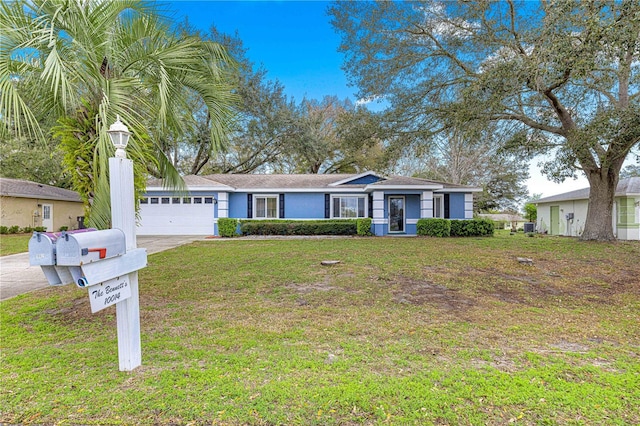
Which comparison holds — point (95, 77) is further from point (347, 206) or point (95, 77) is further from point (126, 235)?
point (347, 206)

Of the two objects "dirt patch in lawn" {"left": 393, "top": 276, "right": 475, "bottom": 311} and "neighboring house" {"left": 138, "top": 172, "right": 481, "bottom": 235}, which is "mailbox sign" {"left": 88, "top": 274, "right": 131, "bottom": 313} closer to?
"dirt patch in lawn" {"left": 393, "top": 276, "right": 475, "bottom": 311}

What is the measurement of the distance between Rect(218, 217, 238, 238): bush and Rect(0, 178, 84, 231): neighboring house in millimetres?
11488

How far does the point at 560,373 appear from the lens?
9.02 ft

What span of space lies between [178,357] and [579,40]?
9.95m

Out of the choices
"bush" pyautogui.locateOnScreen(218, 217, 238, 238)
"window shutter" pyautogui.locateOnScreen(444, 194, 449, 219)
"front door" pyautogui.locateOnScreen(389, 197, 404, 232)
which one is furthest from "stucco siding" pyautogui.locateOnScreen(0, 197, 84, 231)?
"window shutter" pyautogui.locateOnScreen(444, 194, 449, 219)

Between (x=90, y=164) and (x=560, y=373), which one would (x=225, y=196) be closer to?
(x=90, y=164)

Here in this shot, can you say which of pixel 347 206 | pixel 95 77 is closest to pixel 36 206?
pixel 347 206

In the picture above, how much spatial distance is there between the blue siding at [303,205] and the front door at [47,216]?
48.5 ft

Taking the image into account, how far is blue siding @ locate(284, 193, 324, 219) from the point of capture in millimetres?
16281

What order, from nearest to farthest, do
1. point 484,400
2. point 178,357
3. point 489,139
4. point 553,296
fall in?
point 484,400, point 178,357, point 553,296, point 489,139

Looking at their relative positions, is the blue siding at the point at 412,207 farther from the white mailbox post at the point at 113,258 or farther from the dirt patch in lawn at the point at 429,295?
the white mailbox post at the point at 113,258

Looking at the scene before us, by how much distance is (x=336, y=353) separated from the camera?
124 inches

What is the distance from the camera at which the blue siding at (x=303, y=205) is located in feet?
53.4

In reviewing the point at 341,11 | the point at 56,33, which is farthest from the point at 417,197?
the point at 56,33
